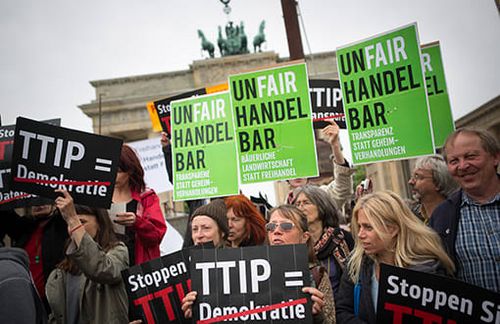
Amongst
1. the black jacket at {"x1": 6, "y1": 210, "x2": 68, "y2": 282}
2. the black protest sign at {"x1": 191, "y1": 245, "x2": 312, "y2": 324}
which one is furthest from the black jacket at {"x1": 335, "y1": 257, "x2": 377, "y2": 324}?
the black jacket at {"x1": 6, "y1": 210, "x2": 68, "y2": 282}

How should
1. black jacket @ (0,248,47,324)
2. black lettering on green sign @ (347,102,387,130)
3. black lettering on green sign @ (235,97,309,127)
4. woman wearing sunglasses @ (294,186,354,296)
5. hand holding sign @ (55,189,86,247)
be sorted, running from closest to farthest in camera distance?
black jacket @ (0,248,47,324) → hand holding sign @ (55,189,86,247) → woman wearing sunglasses @ (294,186,354,296) → black lettering on green sign @ (347,102,387,130) → black lettering on green sign @ (235,97,309,127)

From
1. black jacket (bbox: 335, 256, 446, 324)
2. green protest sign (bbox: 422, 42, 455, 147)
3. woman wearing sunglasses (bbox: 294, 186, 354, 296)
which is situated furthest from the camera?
green protest sign (bbox: 422, 42, 455, 147)

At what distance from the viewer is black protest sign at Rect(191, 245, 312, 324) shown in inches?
90.1

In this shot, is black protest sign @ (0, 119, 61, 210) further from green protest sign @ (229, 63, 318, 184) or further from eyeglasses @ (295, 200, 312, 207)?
eyeglasses @ (295, 200, 312, 207)

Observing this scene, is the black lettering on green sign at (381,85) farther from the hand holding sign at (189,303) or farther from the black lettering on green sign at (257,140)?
the hand holding sign at (189,303)

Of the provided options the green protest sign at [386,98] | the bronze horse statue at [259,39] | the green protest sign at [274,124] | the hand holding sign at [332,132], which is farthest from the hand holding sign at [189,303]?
the bronze horse statue at [259,39]

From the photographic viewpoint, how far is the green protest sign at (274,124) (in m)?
4.36

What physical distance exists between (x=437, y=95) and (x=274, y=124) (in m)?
1.49

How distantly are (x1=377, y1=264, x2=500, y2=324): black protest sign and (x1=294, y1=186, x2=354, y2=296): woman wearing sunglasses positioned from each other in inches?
34.6

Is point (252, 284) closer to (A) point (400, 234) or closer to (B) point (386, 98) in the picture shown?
(A) point (400, 234)

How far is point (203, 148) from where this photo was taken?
4.65 metres

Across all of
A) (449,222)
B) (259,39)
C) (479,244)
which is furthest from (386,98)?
(259,39)

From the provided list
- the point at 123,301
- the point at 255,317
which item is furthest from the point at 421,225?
the point at 123,301

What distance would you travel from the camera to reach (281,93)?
454 centimetres
